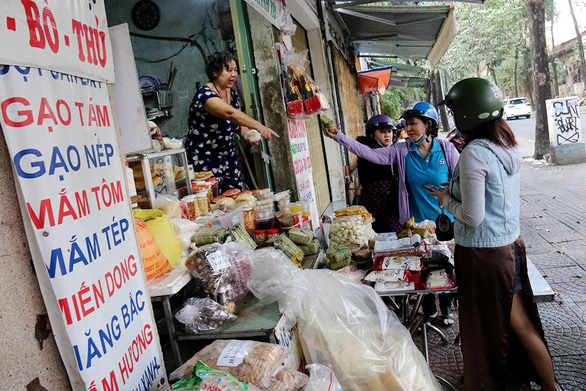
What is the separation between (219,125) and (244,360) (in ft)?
8.81

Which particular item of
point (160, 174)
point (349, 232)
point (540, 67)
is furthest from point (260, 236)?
point (540, 67)

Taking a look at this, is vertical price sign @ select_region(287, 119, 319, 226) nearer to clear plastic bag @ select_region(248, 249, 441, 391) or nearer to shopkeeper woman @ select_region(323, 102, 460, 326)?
shopkeeper woman @ select_region(323, 102, 460, 326)

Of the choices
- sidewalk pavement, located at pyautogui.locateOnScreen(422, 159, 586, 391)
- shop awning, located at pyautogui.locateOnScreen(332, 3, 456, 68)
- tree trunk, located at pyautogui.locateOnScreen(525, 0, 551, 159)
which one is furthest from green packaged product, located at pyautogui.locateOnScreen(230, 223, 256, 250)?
tree trunk, located at pyautogui.locateOnScreen(525, 0, 551, 159)

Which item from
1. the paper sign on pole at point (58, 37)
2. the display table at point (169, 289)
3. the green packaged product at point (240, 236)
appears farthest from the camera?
the green packaged product at point (240, 236)

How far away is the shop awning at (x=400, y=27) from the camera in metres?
8.34

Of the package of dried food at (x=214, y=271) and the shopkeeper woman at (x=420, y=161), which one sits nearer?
the package of dried food at (x=214, y=271)

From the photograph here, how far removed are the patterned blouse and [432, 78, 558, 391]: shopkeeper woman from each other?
219 centimetres

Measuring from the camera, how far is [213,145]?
426 centimetres

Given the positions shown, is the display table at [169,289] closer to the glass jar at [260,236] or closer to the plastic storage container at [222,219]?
the plastic storage container at [222,219]

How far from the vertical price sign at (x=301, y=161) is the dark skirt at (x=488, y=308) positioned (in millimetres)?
1975

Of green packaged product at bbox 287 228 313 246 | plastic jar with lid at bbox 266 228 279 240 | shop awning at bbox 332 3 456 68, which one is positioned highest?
shop awning at bbox 332 3 456 68

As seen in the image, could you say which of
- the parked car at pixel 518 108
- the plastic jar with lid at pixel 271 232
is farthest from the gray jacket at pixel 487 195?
the parked car at pixel 518 108

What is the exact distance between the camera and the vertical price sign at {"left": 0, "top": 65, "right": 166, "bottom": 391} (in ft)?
4.51

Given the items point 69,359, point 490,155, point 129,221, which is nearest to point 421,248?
point 490,155
